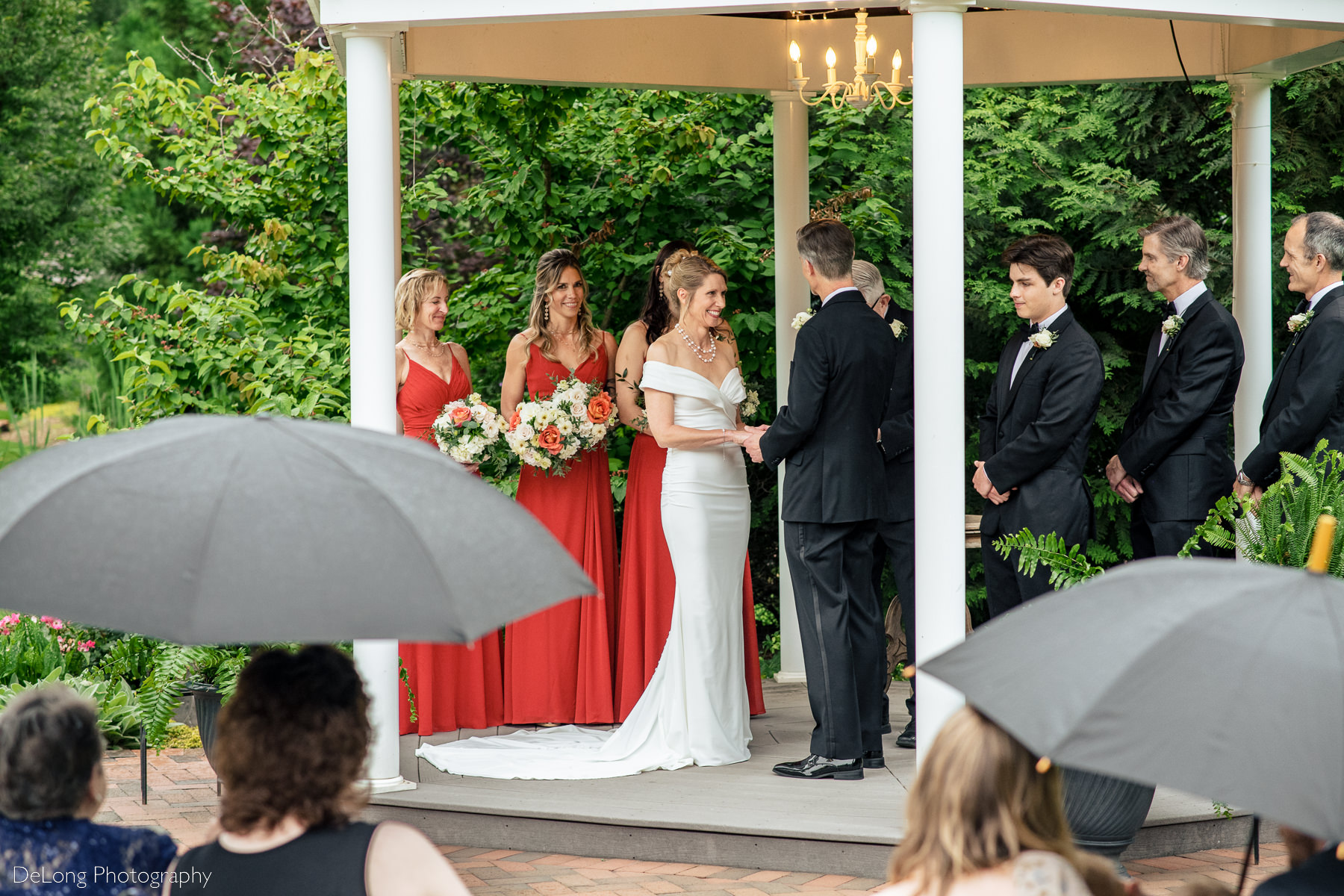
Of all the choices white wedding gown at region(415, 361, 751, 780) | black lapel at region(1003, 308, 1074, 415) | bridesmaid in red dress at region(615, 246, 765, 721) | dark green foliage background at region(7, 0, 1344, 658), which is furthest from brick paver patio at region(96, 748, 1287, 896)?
dark green foliage background at region(7, 0, 1344, 658)

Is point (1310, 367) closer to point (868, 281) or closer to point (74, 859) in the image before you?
point (868, 281)

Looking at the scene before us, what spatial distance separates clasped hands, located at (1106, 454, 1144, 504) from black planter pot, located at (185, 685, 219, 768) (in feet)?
12.3

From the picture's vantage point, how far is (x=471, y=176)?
10.9 meters

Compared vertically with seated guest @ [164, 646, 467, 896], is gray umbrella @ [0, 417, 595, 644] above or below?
above

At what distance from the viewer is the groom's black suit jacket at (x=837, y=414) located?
17.5 ft

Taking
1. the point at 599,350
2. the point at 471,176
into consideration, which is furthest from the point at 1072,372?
the point at 471,176

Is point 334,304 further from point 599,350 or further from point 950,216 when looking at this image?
point 950,216

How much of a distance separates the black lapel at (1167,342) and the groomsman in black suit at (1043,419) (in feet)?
1.52

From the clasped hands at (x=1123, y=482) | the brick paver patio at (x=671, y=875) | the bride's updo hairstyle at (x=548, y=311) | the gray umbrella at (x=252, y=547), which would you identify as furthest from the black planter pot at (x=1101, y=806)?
the bride's updo hairstyle at (x=548, y=311)

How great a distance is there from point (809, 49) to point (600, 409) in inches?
102

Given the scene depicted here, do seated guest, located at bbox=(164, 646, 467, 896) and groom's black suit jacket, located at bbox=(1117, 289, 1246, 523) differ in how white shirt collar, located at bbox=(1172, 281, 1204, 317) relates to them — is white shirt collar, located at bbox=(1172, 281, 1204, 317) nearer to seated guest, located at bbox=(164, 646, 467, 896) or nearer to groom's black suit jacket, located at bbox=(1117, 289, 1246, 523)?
groom's black suit jacket, located at bbox=(1117, 289, 1246, 523)

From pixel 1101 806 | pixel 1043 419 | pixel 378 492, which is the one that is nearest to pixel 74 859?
pixel 378 492

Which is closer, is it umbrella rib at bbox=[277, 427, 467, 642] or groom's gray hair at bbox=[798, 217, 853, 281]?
umbrella rib at bbox=[277, 427, 467, 642]

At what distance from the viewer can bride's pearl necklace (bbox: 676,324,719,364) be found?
5.89 metres
